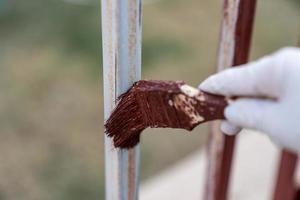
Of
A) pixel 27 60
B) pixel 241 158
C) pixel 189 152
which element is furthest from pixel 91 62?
pixel 241 158

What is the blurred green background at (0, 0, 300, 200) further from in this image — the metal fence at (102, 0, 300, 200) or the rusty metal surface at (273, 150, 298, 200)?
the metal fence at (102, 0, 300, 200)

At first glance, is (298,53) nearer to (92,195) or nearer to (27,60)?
(92,195)

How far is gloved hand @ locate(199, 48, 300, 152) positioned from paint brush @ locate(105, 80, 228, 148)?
3 centimetres

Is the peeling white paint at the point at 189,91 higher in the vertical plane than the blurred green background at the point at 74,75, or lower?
higher

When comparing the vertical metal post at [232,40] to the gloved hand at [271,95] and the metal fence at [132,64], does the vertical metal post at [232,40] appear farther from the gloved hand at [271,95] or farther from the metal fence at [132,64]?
the gloved hand at [271,95]

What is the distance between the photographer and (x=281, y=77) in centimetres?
46

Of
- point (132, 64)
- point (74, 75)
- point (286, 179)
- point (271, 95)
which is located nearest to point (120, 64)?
point (132, 64)

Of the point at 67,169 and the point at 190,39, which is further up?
the point at 190,39

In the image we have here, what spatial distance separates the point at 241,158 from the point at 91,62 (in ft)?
3.10

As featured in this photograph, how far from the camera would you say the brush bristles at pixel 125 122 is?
0.61 metres

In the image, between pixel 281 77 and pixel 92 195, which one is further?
pixel 92 195

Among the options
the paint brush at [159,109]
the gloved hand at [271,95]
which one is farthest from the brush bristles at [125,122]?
the gloved hand at [271,95]

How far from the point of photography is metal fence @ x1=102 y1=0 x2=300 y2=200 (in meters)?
0.57

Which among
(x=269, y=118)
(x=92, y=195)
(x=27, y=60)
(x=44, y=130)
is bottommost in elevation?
(x=92, y=195)
